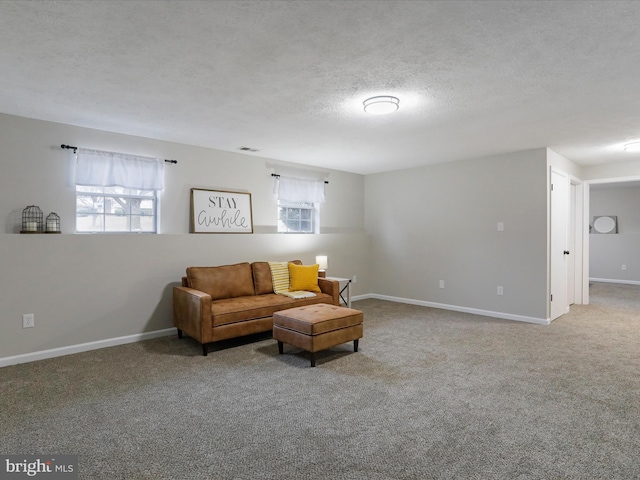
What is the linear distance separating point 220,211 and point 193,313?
5.35 feet

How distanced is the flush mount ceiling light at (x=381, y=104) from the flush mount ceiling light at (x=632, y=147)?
3441mm

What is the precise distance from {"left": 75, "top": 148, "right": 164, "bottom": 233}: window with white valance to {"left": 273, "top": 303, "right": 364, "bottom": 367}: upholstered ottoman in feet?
6.91

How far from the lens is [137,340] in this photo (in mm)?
4215

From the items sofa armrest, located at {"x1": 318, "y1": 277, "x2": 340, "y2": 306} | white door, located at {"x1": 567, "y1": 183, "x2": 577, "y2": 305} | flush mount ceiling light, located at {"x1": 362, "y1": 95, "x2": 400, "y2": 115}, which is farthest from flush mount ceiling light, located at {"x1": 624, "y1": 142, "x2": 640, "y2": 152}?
sofa armrest, located at {"x1": 318, "y1": 277, "x2": 340, "y2": 306}

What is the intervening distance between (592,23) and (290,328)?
3132 mm

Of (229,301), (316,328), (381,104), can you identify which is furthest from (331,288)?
(381,104)

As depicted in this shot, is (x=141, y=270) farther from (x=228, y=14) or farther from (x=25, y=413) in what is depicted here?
(x=228, y=14)

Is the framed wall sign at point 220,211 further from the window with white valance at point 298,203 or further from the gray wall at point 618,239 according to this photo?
the gray wall at point 618,239

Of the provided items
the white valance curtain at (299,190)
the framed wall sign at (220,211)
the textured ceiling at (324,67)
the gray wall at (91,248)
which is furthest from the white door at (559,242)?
the framed wall sign at (220,211)

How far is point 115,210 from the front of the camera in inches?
169

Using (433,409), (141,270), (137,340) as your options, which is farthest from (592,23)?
(137,340)

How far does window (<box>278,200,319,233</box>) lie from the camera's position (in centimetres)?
588

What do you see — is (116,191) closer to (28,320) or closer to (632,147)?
(28,320)

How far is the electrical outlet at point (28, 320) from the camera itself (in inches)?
138
